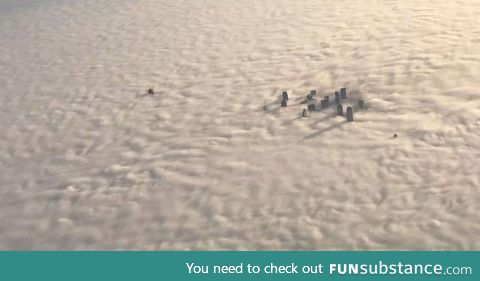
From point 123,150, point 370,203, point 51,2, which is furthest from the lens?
point 51,2

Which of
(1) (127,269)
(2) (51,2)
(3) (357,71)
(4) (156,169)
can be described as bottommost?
Result: (1) (127,269)

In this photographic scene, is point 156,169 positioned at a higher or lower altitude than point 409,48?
lower

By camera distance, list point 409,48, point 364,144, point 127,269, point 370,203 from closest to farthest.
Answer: point 127,269, point 370,203, point 364,144, point 409,48

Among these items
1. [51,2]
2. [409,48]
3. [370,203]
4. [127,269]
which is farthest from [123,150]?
[51,2]

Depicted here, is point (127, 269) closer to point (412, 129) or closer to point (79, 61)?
point (412, 129)

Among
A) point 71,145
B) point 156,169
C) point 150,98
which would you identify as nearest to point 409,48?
point 150,98

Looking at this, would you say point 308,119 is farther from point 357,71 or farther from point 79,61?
point 79,61

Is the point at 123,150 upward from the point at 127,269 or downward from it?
upward

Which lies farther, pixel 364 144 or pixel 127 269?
pixel 364 144

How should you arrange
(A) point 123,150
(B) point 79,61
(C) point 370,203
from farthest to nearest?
(B) point 79,61 → (A) point 123,150 → (C) point 370,203
